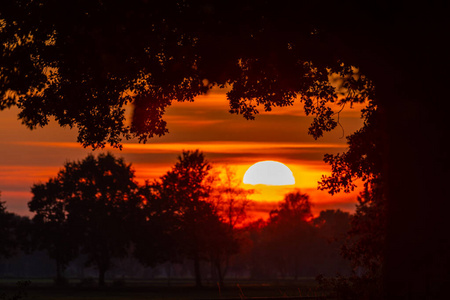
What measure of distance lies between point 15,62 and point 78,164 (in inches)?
3081

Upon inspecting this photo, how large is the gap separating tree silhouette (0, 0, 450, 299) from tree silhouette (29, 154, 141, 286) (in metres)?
64.2

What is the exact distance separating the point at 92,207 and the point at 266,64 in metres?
72.6

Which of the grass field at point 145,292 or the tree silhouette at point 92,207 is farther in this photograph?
the tree silhouette at point 92,207

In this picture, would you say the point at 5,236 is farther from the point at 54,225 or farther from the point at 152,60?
the point at 152,60

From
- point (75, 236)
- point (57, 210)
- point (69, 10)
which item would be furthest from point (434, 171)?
point (57, 210)

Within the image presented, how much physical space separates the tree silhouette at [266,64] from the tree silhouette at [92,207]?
211 feet

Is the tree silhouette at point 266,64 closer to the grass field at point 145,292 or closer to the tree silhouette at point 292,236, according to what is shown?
the grass field at point 145,292

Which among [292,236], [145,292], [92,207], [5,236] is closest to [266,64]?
[145,292]

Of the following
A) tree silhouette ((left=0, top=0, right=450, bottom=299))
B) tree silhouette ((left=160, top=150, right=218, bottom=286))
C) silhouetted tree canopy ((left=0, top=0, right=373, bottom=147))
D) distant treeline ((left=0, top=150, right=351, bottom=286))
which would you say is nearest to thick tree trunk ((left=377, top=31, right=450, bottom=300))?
tree silhouette ((left=0, top=0, right=450, bottom=299))

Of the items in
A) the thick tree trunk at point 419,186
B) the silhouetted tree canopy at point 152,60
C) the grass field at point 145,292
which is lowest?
the grass field at point 145,292

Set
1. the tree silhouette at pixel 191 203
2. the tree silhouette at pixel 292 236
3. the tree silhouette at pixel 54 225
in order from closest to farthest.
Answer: the tree silhouette at pixel 191 203
the tree silhouette at pixel 54 225
the tree silhouette at pixel 292 236

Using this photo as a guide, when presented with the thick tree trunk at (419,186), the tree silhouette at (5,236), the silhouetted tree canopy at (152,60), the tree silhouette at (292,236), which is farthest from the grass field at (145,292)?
the tree silhouette at (292,236)

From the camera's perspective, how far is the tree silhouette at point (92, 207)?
269ft

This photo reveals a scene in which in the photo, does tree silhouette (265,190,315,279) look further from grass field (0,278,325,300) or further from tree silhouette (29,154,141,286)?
grass field (0,278,325,300)
